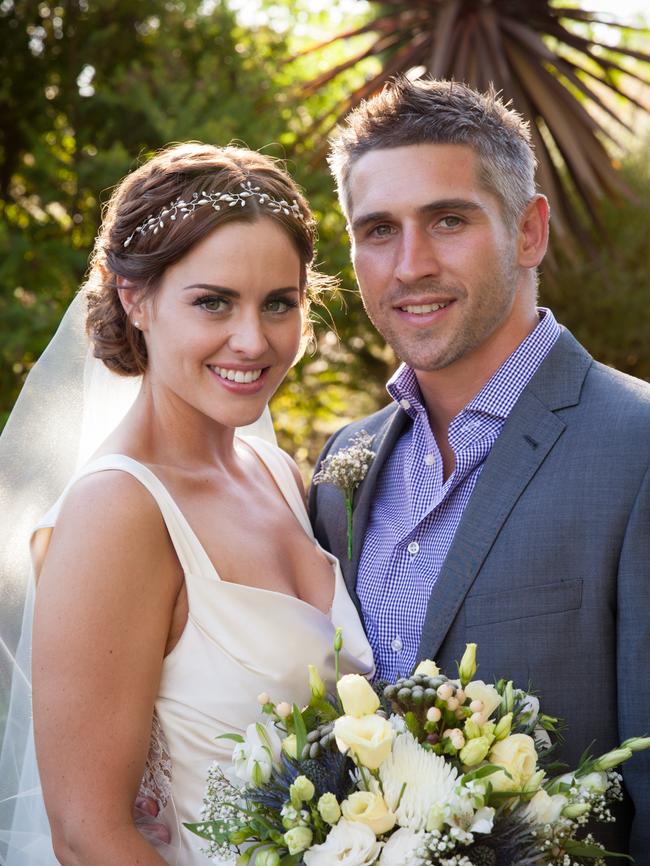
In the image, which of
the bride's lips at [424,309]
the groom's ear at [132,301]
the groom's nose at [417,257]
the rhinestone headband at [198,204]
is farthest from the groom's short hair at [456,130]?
the groom's ear at [132,301]

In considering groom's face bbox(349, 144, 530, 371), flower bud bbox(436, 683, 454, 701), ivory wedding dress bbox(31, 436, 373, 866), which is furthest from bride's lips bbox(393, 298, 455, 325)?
flower bud bbox(436, 683, 454, 701)

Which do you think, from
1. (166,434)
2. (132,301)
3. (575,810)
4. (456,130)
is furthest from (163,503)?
(456,130)

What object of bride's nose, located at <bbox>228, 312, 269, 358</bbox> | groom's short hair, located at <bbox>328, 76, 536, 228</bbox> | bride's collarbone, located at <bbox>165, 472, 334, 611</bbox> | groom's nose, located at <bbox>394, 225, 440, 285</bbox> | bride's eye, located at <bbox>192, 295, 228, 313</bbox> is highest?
groom's short hair, located at <bbox>328, 76, 536, 228</bbox>

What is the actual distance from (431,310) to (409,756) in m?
1.45

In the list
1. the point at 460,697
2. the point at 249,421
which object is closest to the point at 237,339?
the point at 249,421

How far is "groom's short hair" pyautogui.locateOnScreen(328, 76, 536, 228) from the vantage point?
2.95m

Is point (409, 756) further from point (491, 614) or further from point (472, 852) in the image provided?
point (491, 614)

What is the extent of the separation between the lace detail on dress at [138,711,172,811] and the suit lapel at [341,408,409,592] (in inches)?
28.8

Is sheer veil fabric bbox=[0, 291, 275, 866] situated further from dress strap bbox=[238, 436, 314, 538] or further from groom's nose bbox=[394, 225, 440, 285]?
groom's nose bbox=[394, 225, 440, 285]

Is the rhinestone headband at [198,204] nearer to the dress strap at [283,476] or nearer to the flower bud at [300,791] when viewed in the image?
the dress strap at [283,476]

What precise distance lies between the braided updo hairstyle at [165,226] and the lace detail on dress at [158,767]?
1027 mm

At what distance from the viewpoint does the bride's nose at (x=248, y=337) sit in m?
2.71

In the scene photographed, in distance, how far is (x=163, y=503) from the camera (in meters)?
2.50

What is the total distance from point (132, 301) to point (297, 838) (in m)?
1.53
